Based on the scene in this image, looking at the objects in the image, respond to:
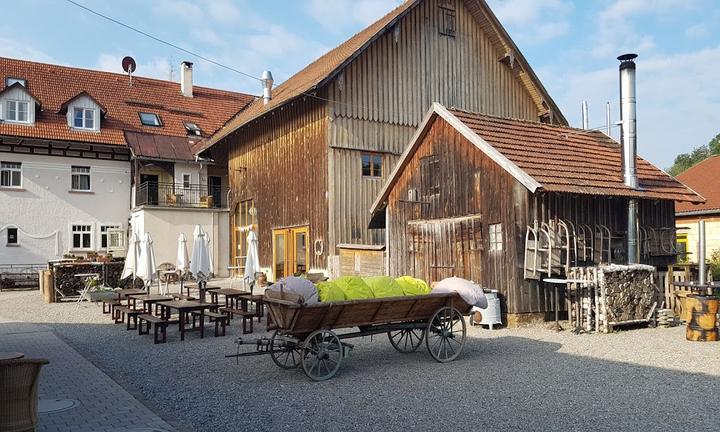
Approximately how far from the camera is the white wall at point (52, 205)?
25.2 metres

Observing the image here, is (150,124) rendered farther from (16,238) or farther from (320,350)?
(320,350)

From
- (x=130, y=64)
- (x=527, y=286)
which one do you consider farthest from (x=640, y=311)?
(x=130, y=64)

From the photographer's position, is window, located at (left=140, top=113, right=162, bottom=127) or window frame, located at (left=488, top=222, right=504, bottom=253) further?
window, located at (left=140, top=113, right=162, bottom=127)

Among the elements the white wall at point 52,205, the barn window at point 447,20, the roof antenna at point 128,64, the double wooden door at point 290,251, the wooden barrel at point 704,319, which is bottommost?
the wooden barrel at point 704,319

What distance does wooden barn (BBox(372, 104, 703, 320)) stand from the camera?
11.8m

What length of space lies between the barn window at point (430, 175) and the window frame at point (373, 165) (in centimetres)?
535

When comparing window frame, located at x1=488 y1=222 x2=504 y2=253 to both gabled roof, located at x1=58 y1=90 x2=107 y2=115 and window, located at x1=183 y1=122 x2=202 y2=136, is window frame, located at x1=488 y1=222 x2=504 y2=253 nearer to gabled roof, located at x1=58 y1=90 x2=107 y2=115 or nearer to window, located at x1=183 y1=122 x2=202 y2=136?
window, located at x1=183 y1=122 x2=202 y2=136

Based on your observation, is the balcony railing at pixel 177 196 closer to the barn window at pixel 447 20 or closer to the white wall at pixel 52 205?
the white wall at pixel 52 205

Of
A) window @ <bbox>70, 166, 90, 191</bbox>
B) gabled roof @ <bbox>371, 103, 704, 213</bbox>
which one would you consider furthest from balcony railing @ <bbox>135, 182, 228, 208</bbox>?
gabled roof @ <bbox>371, 103, 704, 213</bbox>

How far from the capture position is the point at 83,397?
682 centimetres

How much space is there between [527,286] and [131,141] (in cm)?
2160

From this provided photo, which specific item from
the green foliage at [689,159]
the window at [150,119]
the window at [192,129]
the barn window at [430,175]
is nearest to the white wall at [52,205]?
the window at [150,119]

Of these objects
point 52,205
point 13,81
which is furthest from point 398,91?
point 13,81

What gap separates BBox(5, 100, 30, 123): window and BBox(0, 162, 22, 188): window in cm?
193
